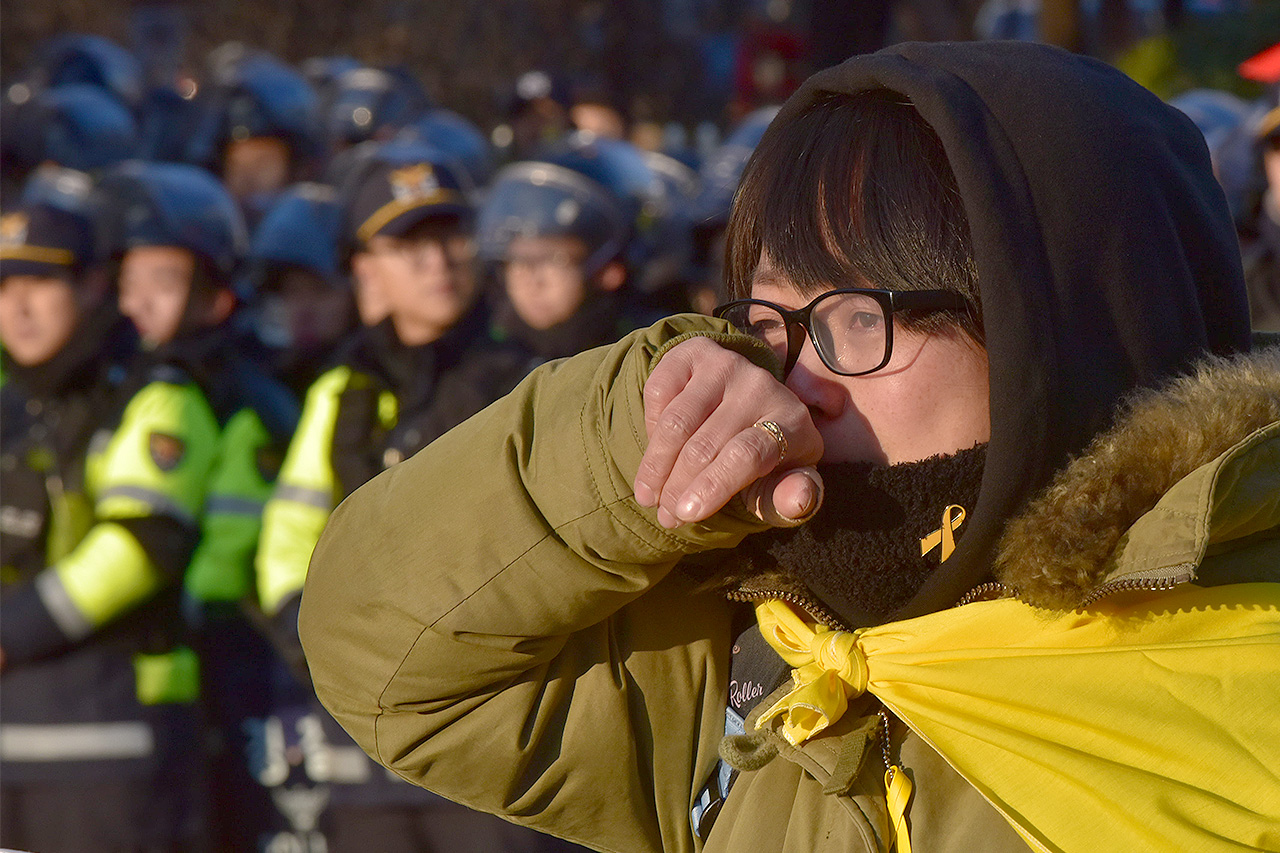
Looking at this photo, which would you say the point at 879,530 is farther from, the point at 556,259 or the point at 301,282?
the point at 301,282

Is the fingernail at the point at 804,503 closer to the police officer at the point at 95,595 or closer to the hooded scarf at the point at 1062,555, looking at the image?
the hooded scarf at the point at 1062,555

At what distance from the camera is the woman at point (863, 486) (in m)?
1.39

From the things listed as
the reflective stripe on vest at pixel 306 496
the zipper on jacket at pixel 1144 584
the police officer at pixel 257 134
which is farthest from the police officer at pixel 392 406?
the police officer at pixel 257 134

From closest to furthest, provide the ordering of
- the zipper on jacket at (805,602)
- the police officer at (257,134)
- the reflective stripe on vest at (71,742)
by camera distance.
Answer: the zipper on jacket at (805,602), the reflective stripe on vest at (71,742), the police officer at (257,134)

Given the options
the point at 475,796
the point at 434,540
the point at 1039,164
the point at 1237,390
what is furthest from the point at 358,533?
the point at 1237,390

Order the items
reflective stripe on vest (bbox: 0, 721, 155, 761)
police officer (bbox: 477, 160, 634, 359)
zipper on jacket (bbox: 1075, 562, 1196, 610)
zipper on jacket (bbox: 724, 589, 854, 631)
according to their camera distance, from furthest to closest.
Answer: police officer (bbox: 477, 160, 634, 359) < reflective stripe on vest (bbox: 0, 721, 155, 761) < zipper on jacket (bbox: 724, 589, 854, 631) < zipper on jacket (bbox: 1075, 562, 1196, 610)

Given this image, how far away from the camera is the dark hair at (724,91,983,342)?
1.50m

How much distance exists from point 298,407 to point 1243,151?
384 cm

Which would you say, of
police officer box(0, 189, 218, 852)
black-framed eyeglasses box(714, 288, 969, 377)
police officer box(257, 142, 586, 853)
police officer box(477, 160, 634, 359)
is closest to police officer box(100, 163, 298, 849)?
police officer box(0, 189, 218, 852)

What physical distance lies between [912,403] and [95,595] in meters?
3.13

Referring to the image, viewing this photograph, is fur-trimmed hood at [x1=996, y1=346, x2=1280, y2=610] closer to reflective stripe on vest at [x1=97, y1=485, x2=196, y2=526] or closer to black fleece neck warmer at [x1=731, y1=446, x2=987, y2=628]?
black fleece neck warmer at [x1=731, y1=446, x2=987, y2=628]

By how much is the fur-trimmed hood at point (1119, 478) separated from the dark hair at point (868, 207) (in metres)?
0.19

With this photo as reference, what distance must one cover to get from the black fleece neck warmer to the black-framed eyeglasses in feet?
0.37

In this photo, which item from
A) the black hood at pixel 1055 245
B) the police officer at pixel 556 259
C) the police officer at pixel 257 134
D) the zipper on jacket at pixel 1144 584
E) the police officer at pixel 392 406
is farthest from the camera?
the police officer at pixel 257 134
